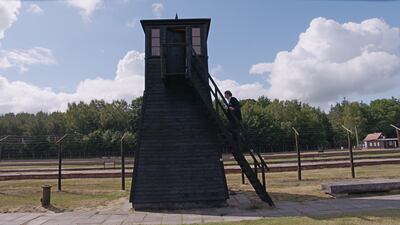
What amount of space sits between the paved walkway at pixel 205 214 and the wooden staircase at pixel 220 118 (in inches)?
33.6

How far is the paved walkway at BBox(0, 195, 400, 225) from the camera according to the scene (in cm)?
1039

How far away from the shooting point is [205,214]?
1134cm

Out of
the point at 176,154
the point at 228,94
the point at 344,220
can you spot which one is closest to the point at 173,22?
the point at 228,94

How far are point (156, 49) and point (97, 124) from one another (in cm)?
7073

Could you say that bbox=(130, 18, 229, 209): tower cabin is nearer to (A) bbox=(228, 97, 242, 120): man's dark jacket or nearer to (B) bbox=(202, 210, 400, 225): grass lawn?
(A) bbox=(228, 97, 242, 120): man's dark jacket

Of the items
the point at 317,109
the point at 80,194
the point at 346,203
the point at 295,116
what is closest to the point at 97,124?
the point at 295,116

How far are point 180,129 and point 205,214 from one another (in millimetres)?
3108

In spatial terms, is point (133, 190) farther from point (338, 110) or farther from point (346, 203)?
point (338, 110)

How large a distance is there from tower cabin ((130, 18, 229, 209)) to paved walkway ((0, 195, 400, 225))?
74 centimetres

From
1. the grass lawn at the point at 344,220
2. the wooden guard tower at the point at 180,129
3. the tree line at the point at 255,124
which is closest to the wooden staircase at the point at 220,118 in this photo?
the wooden guard tower at the point at 180,129

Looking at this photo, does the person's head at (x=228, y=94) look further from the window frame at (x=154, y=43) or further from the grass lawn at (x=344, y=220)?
the grass lawn at (x=344, y=220)

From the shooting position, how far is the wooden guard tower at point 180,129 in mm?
12570

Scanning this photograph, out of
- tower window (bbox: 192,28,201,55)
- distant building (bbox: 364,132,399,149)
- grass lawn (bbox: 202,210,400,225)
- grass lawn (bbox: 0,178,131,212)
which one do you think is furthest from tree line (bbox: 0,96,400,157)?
grass lawn (bbox: 202,210,400,225)

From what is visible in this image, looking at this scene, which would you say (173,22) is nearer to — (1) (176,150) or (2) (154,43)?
(2) (154,43)
